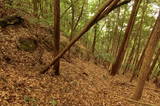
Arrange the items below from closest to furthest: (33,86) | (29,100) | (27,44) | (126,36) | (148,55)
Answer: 1. (29,100)
2. (33,86)
3. (148,55)
4. (27,44)
5. (126,36)

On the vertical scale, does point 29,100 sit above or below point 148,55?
below

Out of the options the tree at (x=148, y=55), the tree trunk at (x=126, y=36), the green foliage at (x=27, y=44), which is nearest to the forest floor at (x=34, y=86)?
the green foliage at (x=27, y=44)

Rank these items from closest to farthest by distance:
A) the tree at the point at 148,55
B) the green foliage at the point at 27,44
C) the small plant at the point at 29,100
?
the small plant at the point at 29,100 < the tree at the point at 148,55 < the green foliage at the point at 27,44

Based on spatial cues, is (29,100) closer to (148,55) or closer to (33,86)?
(33,86)

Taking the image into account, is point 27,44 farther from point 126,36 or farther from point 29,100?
point 126,36

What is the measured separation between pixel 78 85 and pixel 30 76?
2.60 m

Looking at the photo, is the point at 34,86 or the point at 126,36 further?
the point at 126,36

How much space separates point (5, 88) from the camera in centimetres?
555

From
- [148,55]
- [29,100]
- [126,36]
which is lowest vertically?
[29,100]

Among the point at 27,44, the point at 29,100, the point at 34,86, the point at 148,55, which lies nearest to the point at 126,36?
the point at 148,55

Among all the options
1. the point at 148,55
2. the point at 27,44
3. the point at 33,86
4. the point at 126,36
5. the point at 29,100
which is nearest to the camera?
the point at 29,100

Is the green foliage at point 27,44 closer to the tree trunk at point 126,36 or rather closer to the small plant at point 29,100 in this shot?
the small plant at point 29,100

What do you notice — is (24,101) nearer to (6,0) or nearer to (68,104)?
(68,104)

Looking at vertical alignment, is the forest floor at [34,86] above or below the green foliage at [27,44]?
below
